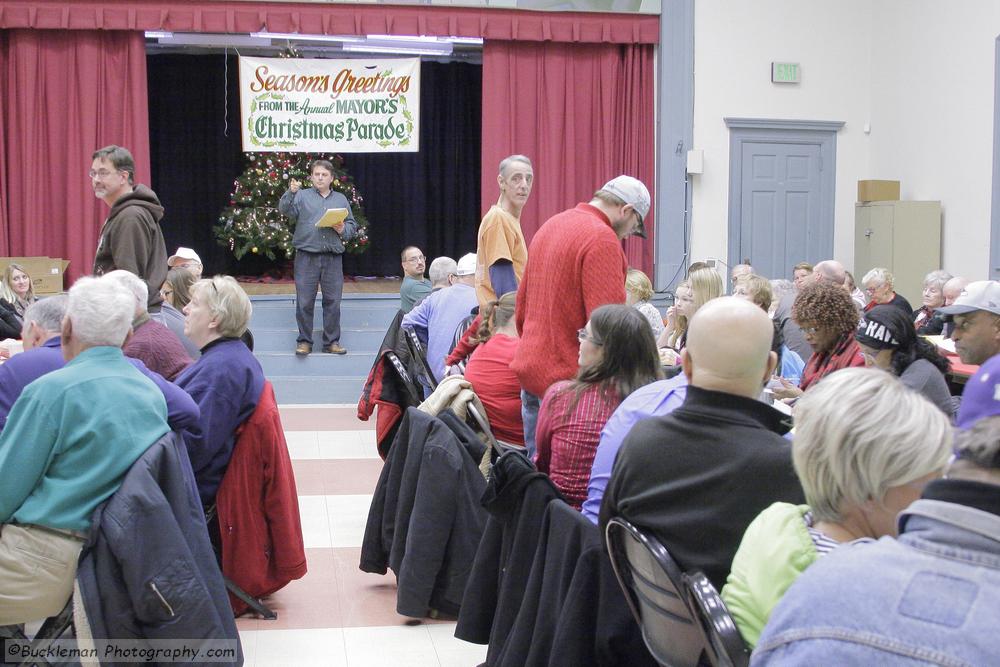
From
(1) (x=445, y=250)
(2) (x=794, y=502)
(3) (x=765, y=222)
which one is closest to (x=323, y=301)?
(1) (x=445, y=250)

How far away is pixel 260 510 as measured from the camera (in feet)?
12.4

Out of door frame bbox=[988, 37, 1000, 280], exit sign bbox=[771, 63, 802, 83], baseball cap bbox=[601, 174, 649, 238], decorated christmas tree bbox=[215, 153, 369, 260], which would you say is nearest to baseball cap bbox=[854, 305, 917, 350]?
baseball cap bbox=[601, 174, 649, 238]

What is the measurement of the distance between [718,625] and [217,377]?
2336 millimetres

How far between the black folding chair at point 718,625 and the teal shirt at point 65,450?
1606 mm

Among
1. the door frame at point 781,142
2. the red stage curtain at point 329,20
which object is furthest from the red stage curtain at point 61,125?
the door frame at point 781,142

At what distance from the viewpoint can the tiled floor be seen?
3553mm

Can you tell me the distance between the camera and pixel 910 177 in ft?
33.1

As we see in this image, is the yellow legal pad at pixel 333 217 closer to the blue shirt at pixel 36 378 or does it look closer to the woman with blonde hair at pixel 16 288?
the woman with blonde hair at pixel 16 288

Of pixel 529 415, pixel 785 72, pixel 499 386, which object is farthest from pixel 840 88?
pixel 529 415

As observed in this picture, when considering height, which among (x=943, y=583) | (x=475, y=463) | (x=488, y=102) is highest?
(x=488, y=102)

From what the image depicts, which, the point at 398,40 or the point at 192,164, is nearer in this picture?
the point at 398,40

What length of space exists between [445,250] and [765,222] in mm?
3972

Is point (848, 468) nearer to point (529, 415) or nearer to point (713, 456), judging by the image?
point (713, 456)

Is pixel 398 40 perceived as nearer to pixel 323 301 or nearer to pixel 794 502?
pixel 323 301
